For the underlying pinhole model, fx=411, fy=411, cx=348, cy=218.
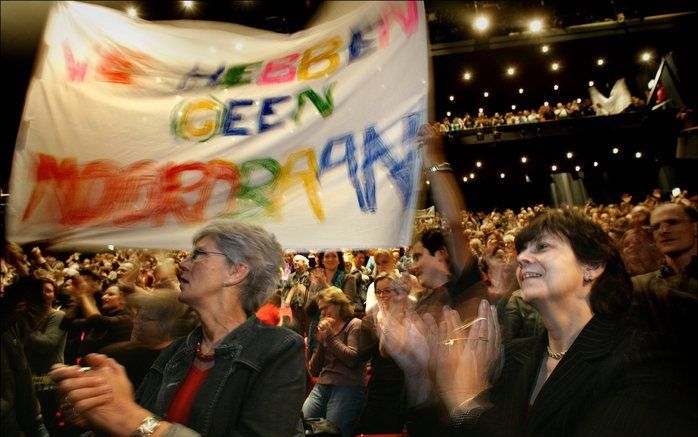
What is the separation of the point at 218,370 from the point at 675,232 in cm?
320

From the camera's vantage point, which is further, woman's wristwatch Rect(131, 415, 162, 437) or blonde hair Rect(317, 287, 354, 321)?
blonde hair Rect(317, 287, 354, 321)

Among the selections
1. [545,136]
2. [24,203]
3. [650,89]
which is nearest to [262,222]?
[24,203]

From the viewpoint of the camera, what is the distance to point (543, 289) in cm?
161

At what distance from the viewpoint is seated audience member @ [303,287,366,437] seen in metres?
3.29

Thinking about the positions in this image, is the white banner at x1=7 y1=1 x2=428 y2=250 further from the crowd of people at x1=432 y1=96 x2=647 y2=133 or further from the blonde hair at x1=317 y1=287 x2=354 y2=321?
the crowd of people at x1=432 y1=96 x2=647 y2=133

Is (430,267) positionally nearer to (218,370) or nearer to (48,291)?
(218,370)

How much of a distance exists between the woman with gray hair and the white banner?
18cm

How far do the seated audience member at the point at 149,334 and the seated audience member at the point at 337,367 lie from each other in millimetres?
1366

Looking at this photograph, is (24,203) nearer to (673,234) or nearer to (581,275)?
(581,275)

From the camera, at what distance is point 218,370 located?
1.44 meters

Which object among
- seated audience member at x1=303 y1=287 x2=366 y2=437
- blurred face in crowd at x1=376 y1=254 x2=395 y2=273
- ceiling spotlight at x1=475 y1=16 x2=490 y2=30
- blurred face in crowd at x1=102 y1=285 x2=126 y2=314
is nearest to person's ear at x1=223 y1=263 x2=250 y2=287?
seated audience member at x1=303 y1=287 x2=366 y2=437

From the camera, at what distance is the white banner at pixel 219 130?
1836mm

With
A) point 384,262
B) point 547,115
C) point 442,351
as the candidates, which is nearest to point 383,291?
point 384,262

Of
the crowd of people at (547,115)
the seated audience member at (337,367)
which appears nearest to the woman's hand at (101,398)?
the seated audience member at (337,367)
